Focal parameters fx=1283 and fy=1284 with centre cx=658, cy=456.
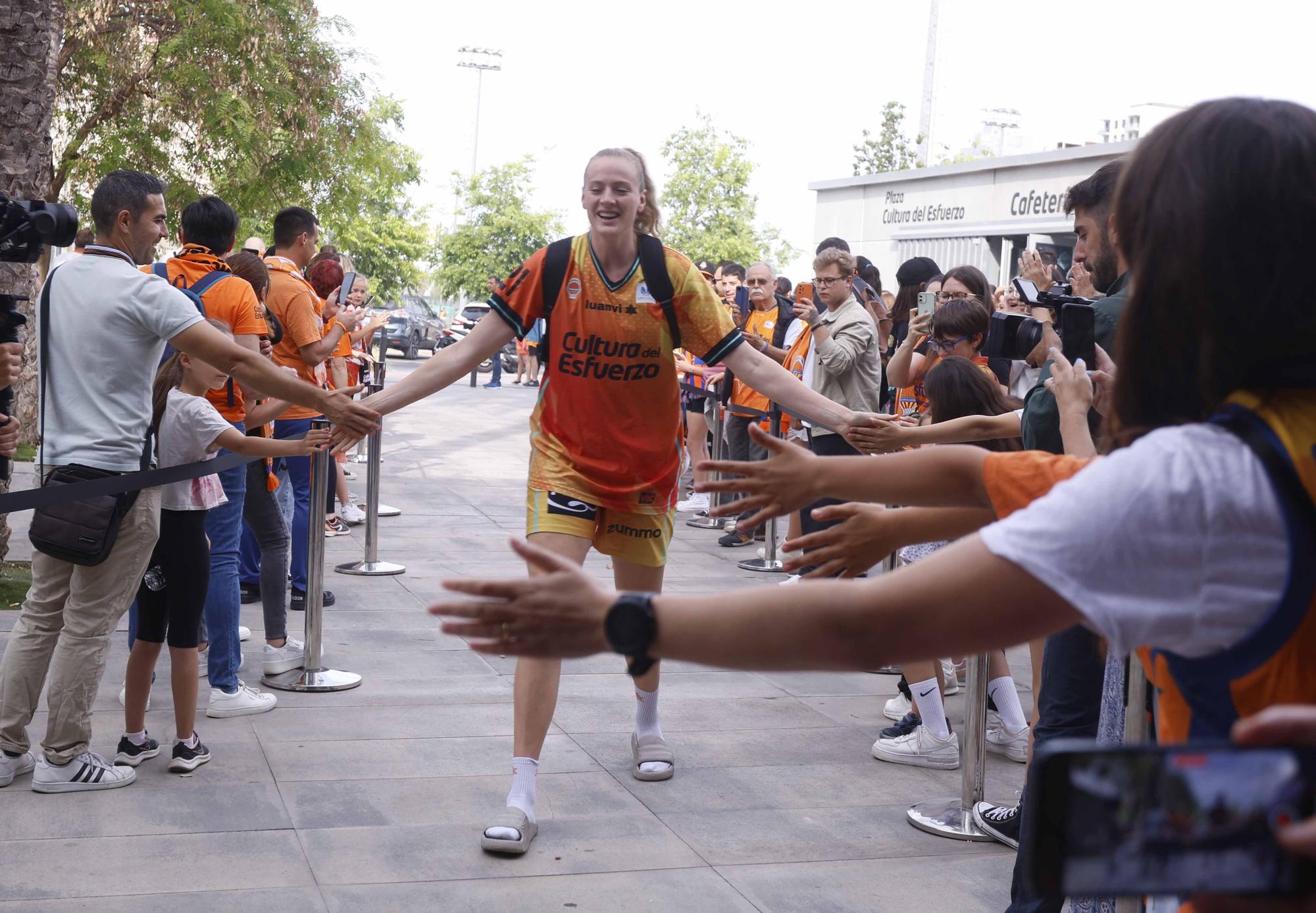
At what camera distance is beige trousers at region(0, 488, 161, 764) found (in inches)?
176

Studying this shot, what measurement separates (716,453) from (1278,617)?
1068 centimetres

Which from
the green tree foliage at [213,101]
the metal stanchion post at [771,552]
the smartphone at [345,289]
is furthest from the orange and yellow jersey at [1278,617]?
the green tree foliage at [213,101]

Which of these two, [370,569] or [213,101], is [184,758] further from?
[213,101]

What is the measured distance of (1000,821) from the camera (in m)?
4.46

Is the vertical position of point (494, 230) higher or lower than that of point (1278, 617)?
higher

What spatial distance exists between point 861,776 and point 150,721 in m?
2.96

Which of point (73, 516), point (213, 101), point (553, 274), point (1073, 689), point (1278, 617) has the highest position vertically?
point (213, 101)

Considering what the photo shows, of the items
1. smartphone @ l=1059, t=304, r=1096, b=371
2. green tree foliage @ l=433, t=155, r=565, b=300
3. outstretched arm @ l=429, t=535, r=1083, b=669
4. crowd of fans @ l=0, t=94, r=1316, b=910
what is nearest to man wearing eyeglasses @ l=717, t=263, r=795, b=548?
crowd of fans @ l=0, t=94, r=1316, b=910

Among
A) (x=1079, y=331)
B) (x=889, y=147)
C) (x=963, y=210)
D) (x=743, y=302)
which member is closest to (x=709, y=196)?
(x=889, y=147)

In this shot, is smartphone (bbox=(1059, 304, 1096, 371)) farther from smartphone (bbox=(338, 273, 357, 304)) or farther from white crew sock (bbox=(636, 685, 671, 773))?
smartphone (bbox=(338, 273, 357, 304))

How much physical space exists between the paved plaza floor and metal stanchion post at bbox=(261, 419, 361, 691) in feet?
0.57

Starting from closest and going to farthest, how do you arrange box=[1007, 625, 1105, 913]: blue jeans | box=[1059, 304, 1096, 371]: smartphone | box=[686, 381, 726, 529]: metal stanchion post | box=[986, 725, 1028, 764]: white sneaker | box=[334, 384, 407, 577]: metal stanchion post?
box=[1059, 304, 1096, 371]: smartphone
box=[1007, 625, 1105, 913]: blue jeans
box=[986, 725, 1028, 764]: white sneaker
box=[334, 384, 407, 577]: metal stanchion post
box=[686, 381, 726, 529]: metal stanchion post

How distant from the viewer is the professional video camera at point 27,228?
13.8ft

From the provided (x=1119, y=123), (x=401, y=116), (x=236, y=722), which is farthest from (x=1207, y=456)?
(x=1119, y=123)
